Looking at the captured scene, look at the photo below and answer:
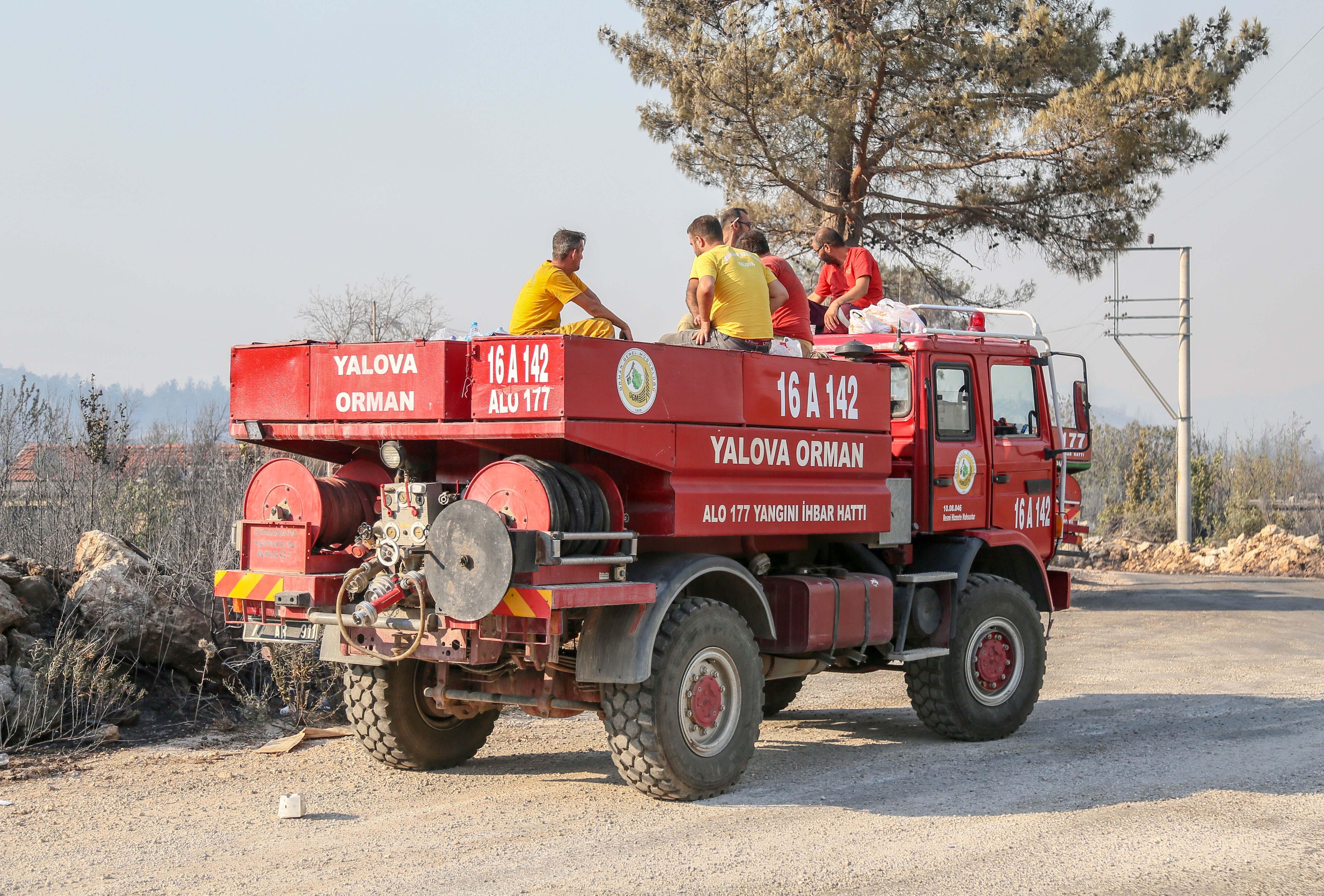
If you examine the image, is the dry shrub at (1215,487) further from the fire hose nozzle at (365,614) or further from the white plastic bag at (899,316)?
the fire hose nozzle at (365,614)

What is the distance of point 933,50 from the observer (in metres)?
17.6

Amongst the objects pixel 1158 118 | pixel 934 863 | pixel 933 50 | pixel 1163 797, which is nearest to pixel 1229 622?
pixel 1158 118

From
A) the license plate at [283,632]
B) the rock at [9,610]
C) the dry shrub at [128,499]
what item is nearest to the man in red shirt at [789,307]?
the license plate at [283,632]

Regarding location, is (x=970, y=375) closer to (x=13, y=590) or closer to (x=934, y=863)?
(x=934, y=863)

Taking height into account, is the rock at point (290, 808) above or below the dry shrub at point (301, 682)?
below

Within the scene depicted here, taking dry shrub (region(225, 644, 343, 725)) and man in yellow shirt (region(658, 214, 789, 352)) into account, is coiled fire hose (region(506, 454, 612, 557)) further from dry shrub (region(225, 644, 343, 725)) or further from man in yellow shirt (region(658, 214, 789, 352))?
dry shrub (region(225, 644, 343, 725))

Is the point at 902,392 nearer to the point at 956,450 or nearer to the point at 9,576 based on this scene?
the point at 956,450

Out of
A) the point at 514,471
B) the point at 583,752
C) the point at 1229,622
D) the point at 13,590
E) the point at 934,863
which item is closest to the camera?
the point at 934,863

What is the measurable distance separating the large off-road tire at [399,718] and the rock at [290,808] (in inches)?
35.9

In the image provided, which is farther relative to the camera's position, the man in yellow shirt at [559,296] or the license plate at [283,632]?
the man in yellow shirt at [559,296]

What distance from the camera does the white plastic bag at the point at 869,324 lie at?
30.1ft

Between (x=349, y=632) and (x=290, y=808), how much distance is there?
933 mm

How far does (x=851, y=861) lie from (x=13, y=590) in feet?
21.2

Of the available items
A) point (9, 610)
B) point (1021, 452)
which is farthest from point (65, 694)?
point (1021, 452)
